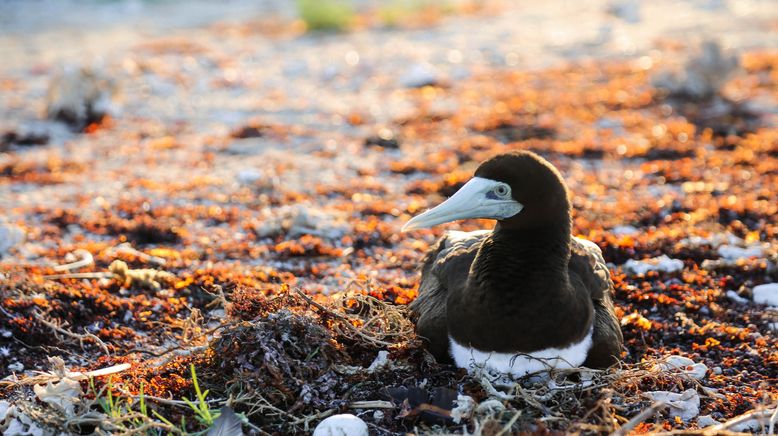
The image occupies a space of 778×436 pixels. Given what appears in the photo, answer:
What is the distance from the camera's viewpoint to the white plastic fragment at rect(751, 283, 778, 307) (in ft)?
20.4

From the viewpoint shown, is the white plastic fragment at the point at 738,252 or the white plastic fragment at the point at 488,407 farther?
the white plastic fragment at the point at 738,252

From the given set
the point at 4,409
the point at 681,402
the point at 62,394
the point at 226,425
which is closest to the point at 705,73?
the point at 681,402

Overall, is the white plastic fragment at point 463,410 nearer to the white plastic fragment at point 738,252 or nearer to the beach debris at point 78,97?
the white plastic fragment at point 738,252

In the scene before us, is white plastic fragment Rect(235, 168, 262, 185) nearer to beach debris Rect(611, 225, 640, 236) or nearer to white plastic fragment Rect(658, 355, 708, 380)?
beach debris Rect(611, 225, 640, 236)

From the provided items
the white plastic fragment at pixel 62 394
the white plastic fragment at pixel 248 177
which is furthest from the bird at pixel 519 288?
the white plastic fragment at pixel 248 177

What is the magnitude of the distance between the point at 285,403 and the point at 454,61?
44.1ft

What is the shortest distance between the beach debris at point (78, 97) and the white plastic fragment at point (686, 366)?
383 inches

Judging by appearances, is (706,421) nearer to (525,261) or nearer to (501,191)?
(525,261)

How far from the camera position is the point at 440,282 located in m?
5.29

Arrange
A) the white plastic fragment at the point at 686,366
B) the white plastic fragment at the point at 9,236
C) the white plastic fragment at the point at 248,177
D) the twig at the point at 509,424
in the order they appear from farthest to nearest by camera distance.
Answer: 1. the white plastic fragment at the point at 248,177
2. the white plastic fragment at the point at 9,236
3. the white plastic fragment at the point at 686,366
4. the twig at the point at 509,424

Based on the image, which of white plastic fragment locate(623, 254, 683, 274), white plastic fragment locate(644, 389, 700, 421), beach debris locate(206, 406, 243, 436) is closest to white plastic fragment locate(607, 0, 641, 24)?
white plastic fragment locate(623, 254, 683, 274)

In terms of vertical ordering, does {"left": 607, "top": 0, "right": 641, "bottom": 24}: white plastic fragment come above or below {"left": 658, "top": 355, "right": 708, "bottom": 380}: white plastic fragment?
above

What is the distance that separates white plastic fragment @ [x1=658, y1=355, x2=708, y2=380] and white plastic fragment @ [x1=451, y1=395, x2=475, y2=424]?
1.39m

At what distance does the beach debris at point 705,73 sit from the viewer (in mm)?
13344
